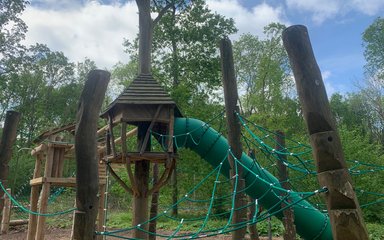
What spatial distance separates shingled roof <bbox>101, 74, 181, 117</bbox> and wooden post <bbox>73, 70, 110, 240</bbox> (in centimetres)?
304

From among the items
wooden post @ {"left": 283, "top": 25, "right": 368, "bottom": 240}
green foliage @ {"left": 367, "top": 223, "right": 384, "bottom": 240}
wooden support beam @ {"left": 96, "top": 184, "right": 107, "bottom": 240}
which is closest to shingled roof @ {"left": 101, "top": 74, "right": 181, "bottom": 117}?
wooden support beam @ {"left": 96, "top": 184, "right": 107, "bottom": 240}

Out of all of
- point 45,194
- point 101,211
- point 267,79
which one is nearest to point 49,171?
point 45,194

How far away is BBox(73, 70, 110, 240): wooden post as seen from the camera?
11.3 feet

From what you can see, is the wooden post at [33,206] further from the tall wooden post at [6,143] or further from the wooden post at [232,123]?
the wooden post at [232,123]

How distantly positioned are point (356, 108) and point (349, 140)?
19.9 metres

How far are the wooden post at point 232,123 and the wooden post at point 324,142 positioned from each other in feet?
7.54

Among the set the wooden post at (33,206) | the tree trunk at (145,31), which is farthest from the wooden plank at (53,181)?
the tree trunk at (145,31)

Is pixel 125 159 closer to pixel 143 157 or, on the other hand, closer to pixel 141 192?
pixel 143 157

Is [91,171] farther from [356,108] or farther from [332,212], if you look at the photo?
[356,108]

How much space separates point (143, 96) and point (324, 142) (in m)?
4.38

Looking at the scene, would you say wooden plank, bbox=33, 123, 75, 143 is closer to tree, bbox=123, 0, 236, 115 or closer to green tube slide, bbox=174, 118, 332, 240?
green tube slide, bbox=174, 118, 332, 240

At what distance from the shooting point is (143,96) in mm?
6992

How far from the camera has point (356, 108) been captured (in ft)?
116

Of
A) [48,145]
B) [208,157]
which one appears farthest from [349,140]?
[48,145]
